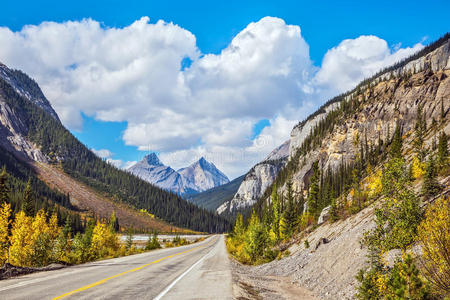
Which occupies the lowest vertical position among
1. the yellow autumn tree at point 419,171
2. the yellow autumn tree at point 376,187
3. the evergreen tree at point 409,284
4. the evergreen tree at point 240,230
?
the evergreen tree at point 240,230

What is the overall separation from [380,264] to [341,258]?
20.3ft

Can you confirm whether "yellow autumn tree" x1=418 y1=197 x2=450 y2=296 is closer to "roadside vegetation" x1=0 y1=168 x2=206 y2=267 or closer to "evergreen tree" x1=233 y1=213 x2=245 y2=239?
"roadside vegetation" x1=0 y1=168 x2=206 y2=267

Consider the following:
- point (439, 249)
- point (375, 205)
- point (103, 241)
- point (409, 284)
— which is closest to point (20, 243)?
point (103, 241)

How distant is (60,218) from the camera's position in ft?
303

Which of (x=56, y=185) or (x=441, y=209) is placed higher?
(x=56, y=185)

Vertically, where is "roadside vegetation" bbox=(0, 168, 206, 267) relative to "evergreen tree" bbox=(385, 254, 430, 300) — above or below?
below

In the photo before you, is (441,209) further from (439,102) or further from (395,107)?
(395,107)

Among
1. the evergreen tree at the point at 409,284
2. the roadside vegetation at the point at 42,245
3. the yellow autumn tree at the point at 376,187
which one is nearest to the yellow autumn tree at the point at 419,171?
the yellow autumn tree at the point at 376,187

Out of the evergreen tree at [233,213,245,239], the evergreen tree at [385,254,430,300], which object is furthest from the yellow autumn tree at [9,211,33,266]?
the evergreen tree at [233,213,245,239]

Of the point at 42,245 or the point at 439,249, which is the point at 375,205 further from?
the point at 42,245

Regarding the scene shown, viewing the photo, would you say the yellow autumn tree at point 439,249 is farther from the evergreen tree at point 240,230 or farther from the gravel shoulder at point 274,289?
the evergreen tree at point 240,230

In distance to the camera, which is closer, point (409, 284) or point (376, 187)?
point (409, 284)

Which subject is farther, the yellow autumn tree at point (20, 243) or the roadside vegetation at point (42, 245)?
the yellow autumn tree at point (20, 243)

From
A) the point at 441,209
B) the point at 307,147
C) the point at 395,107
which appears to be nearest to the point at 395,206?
the point at 441,209
